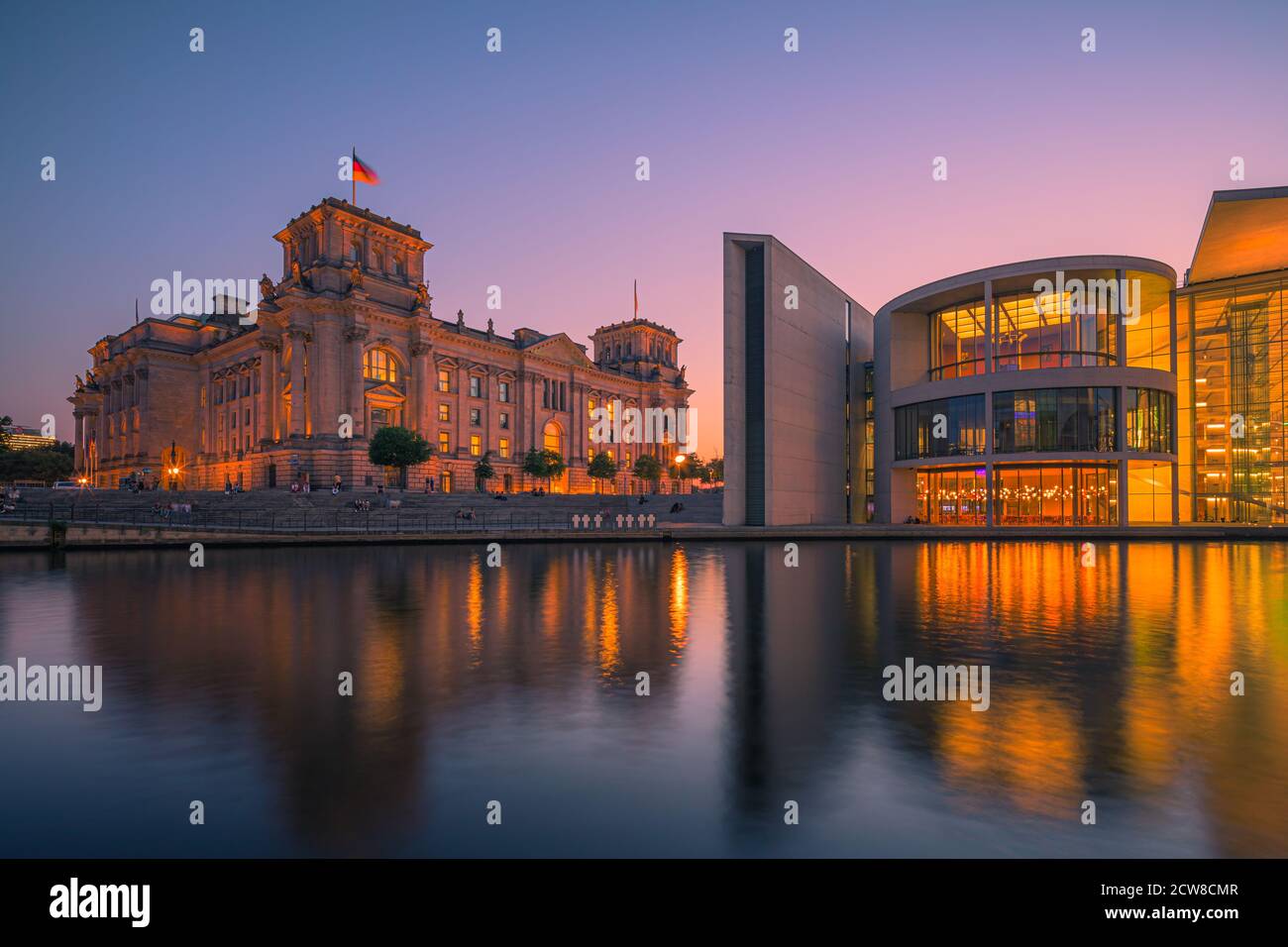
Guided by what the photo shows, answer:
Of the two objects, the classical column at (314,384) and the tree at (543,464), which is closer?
the classical column at (314,384)

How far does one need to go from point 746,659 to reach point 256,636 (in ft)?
29.5

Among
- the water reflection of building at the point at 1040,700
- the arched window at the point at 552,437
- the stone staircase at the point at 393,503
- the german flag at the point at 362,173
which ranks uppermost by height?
the german flag at the point at 362,173

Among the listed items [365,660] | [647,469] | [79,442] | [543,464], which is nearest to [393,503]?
[543,464]

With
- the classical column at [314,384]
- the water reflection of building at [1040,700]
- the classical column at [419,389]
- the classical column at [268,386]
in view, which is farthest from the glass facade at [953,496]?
the classical column at [268,386]

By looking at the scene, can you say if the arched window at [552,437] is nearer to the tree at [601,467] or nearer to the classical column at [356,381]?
the tree at [601,467]

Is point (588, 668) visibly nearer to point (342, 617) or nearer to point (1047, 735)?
point (1047, 735)

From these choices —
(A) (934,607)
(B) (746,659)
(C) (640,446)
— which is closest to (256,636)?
(B) (746,659)

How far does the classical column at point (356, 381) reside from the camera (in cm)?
6938

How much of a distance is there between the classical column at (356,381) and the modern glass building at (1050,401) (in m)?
57.2

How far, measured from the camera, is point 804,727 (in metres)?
6.78

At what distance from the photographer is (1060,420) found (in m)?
45.5

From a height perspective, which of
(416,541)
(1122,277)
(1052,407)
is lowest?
(416,541)

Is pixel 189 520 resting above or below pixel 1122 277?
below
